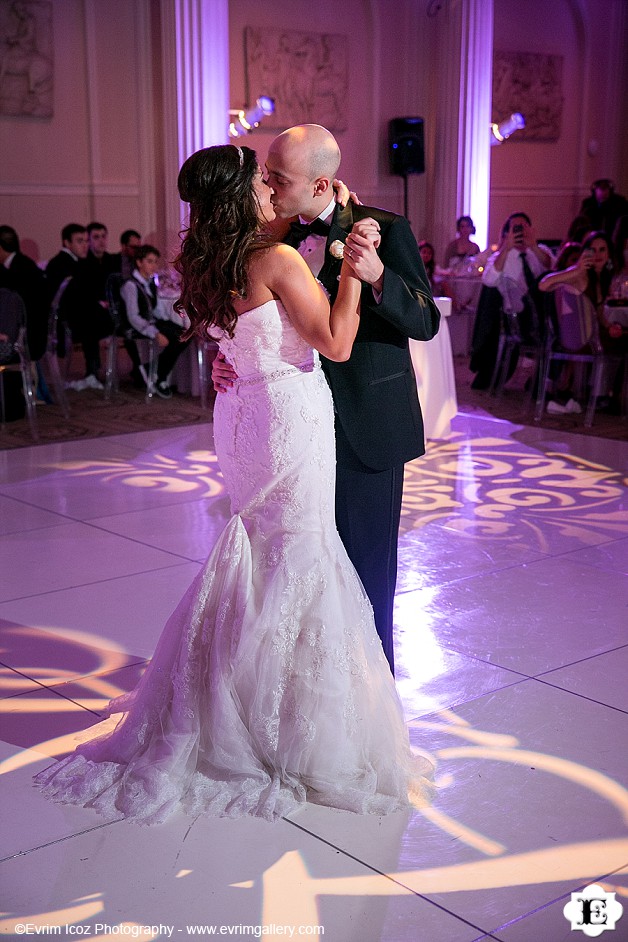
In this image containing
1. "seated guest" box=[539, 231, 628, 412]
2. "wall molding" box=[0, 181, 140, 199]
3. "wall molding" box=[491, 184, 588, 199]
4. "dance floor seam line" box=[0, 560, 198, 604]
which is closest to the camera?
"dance floor seam line" box=[0, 560, 198, 604]

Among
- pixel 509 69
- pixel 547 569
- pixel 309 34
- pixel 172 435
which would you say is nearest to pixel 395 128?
pixel 309 34

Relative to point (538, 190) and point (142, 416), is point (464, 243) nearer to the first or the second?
A: point (538, 190)

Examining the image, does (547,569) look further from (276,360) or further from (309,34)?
(309,34)

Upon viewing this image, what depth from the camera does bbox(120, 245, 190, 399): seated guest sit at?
7.79 m

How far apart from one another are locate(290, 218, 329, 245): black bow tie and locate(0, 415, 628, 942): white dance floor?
4.15 ft

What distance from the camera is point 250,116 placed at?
1022cm

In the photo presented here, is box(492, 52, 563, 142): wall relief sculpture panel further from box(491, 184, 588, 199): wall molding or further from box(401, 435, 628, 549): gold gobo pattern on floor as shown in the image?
box(401, 435, 628, 549): gold gobo pattern on floor

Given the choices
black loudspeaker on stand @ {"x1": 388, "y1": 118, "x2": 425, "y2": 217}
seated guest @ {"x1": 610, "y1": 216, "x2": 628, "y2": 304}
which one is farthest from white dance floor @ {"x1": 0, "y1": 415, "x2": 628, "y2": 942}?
black loudspeaker on stand @ {"x1": 388, "y1": 118, "x2": 425, "y2": 217}

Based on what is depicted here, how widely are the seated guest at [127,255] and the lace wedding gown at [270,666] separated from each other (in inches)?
225

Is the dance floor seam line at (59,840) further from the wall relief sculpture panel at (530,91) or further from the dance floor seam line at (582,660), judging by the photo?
the wall relief sculpture panel at (530,91)

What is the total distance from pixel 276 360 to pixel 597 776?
1.22m

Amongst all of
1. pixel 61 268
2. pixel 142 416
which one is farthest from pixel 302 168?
pixel 61 268

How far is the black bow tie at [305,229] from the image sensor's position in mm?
2432

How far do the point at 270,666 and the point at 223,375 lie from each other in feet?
2.20
